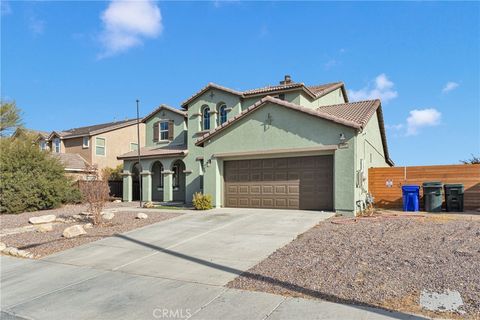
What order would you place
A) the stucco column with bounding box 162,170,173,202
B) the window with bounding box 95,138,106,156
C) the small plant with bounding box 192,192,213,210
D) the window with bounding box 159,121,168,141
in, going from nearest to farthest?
1. the small plant with bounding box 192,192,213,210
2. the stucco column with bounding box 162,170,173,202
3. the window with bounding box 159,121,168,141
4. the window with bounding box 95,138,106,156

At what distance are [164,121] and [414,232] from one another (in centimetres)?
1982

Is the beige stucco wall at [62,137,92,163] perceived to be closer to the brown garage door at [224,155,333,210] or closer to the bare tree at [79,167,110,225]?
the bare tree at [79,167,110,225]

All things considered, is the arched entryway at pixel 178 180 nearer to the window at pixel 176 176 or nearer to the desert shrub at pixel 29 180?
the window at pixel 176 176

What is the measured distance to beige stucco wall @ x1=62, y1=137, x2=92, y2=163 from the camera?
30.5 metres

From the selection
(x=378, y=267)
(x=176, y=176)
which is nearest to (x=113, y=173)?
(x=176, y=176)

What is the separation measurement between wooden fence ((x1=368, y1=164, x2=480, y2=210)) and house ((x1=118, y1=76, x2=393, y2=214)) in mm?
906

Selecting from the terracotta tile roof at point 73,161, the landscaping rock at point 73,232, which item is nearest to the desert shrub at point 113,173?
the terracotta tile roof at point 73,161

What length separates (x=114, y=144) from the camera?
3212cm

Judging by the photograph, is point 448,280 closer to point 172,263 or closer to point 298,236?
point 298,236

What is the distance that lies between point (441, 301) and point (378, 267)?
157 centimetres

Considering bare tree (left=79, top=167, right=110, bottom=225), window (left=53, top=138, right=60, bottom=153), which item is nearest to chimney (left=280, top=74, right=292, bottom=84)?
bare tree (left=79, top=167, right=110, bottom=225)

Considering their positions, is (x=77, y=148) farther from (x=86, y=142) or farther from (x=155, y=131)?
(x=155, y=131)

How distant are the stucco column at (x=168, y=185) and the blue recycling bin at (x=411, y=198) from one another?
14.4 metres

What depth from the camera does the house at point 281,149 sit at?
13945 millimetres
